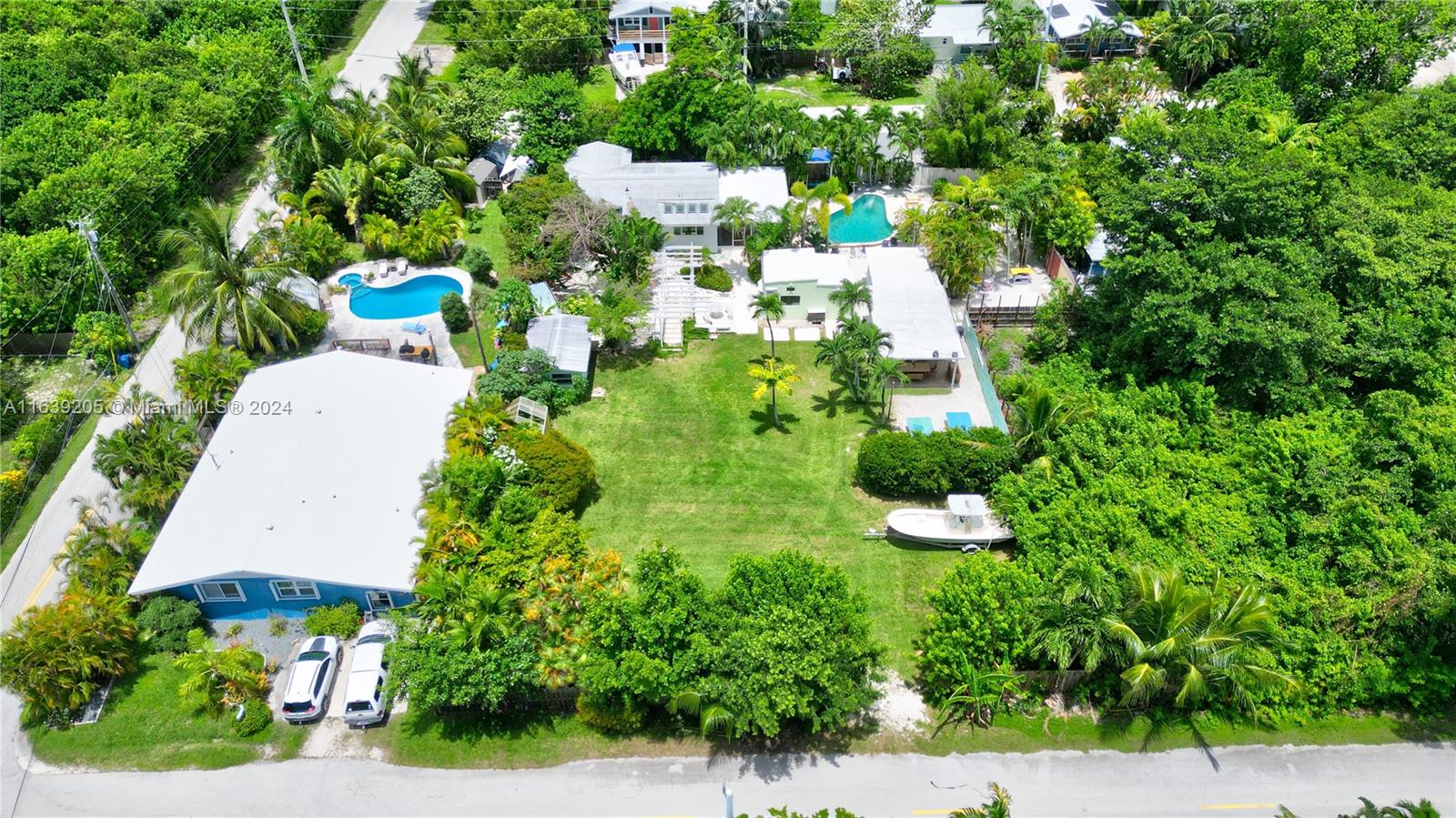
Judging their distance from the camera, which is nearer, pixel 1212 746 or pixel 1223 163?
pixel 1212 746

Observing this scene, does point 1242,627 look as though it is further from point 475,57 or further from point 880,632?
point 475,57

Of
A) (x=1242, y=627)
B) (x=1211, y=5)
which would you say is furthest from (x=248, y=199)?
(x=1211, y=5)

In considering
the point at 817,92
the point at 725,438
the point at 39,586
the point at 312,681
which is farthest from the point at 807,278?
the point at 39,586

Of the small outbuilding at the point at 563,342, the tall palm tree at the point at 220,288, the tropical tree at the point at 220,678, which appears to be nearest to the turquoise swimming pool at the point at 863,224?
the small outbuilding at the point at 563,342

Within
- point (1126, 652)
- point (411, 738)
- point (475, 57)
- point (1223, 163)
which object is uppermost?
point (1223, 163)

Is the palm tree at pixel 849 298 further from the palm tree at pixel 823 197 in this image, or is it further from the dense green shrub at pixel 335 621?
the dense green shrub at pixel 335 621

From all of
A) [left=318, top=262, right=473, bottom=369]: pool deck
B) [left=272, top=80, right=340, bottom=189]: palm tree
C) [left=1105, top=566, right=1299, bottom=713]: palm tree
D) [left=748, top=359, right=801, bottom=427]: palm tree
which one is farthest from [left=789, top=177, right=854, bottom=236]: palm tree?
[left=1105, top=566, right=1299, bottom=713]: palm tree
